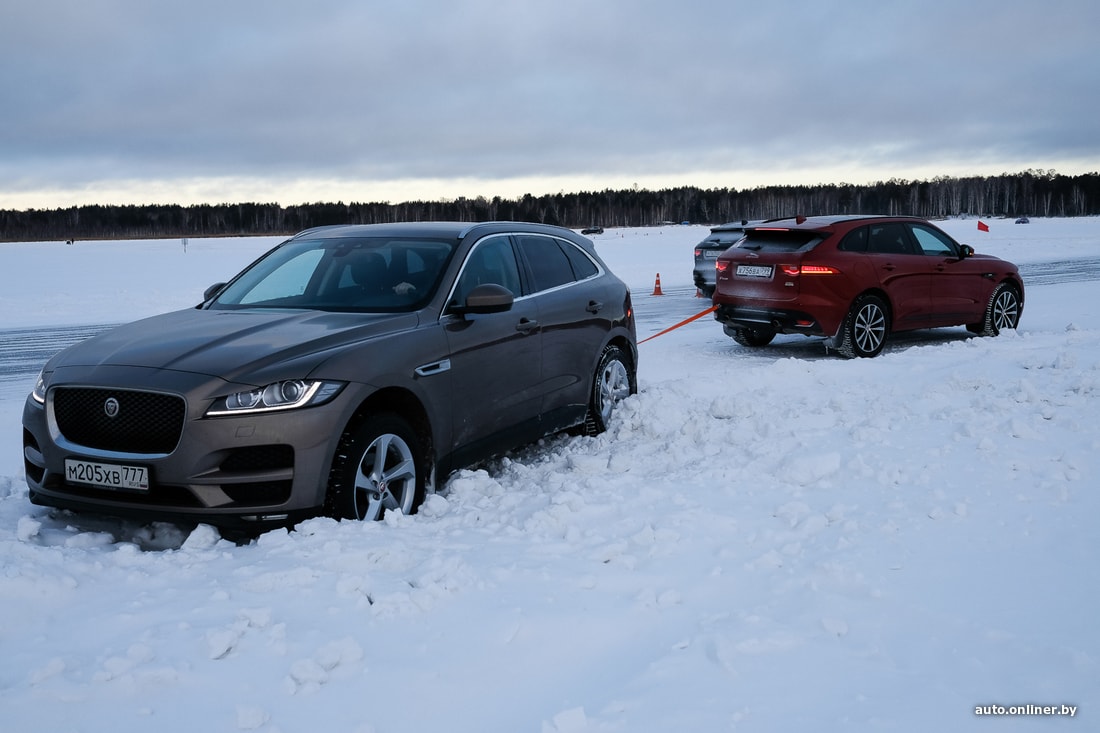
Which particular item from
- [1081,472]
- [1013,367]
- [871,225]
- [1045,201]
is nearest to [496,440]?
[1081,472]

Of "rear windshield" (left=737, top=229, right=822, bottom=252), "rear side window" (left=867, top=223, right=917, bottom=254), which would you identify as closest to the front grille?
"rear windshield" (left=737, top=229, right=822, bottom=252)

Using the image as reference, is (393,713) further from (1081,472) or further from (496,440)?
(1081,472)

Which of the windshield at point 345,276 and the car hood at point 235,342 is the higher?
the windshield at point 345,276

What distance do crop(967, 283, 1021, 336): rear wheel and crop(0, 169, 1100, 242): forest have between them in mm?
102040

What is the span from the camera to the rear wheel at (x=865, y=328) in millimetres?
10992

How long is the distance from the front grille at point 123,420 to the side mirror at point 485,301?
69.0 inches

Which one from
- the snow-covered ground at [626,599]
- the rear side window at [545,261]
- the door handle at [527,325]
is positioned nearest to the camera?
the snow-covered ground at [626,599]

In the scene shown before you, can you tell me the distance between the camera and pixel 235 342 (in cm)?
481

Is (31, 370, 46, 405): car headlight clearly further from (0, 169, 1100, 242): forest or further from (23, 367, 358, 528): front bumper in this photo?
(0, 169, 1100, 242): forest

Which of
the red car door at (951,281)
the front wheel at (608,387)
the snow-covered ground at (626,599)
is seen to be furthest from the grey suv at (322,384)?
the red car door at (951,281)

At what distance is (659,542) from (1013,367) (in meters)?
5.69

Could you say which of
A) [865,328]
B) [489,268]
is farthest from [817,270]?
[489,268]

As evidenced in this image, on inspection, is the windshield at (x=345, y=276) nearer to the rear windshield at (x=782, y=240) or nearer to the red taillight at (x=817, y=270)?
the red taillight at (x=817, y=270)

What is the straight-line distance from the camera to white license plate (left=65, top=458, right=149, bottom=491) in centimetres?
435
